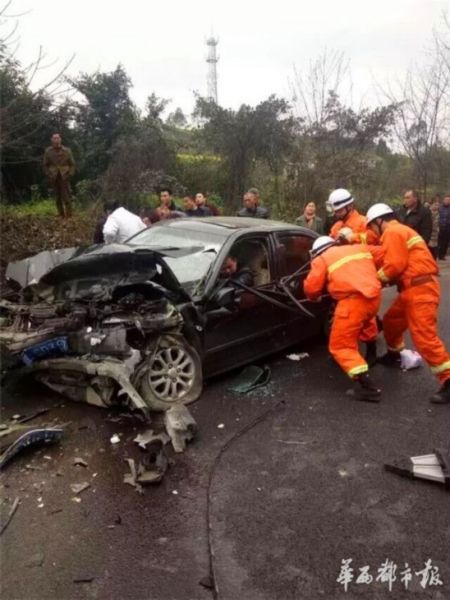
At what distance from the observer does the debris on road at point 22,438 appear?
131 inches

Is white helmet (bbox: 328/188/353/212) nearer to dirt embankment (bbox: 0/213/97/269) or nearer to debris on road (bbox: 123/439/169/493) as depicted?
debris on road (bbox: 123/439/169/493)

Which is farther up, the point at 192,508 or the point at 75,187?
the point at 75,187

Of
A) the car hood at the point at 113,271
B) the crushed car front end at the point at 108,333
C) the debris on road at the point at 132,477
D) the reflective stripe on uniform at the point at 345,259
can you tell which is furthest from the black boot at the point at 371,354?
the debris on road at the point at 132,477

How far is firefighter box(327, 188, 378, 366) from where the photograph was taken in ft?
16.8

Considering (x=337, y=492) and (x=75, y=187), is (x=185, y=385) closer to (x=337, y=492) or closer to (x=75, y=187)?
(x=337, y=492)

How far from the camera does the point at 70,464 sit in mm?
3406

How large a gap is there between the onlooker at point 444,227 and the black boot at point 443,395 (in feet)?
25.9

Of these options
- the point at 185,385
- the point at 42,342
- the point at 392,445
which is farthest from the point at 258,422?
the point at 42,342

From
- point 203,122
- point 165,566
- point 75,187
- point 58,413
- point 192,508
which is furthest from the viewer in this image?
point 203,122

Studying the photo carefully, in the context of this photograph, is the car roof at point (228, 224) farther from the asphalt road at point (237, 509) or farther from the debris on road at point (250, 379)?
the asphalt road at point (237, 509)

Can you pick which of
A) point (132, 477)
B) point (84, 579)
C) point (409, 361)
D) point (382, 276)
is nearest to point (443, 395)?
point (409, 361)

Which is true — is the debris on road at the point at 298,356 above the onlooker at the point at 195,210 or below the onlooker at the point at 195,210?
below

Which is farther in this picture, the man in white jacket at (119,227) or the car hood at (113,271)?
the man in white jacket at (119,227)

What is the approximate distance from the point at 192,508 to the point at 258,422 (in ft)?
3.92
